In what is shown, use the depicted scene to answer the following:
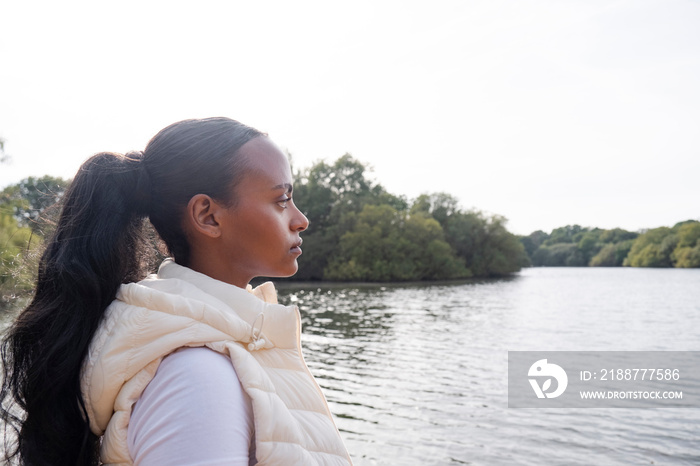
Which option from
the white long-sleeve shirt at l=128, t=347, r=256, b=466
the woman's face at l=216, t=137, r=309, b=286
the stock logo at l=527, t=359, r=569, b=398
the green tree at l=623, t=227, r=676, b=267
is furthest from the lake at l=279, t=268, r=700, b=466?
the green tree at l=623, t=227, r=676, b=267


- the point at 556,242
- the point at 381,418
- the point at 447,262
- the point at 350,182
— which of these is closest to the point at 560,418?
the point at 381,418

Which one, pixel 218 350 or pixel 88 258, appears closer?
pixel 218 350

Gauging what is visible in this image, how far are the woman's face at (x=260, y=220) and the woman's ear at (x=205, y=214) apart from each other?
0.02 m

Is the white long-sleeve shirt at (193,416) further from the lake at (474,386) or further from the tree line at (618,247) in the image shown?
the tree line at (618,247)

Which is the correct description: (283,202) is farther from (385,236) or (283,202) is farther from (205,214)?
(385,236)

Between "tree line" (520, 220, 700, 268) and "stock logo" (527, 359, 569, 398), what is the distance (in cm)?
6740

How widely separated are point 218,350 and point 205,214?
361 mm

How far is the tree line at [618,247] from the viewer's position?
7281 centimetres

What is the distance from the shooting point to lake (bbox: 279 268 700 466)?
7.45 metres

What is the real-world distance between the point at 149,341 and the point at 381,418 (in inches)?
326

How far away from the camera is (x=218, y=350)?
96cm

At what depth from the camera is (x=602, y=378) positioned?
11.4 meters

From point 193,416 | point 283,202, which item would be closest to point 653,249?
point 283,202

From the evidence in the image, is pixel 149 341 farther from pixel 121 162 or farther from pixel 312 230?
pixel 312 230
